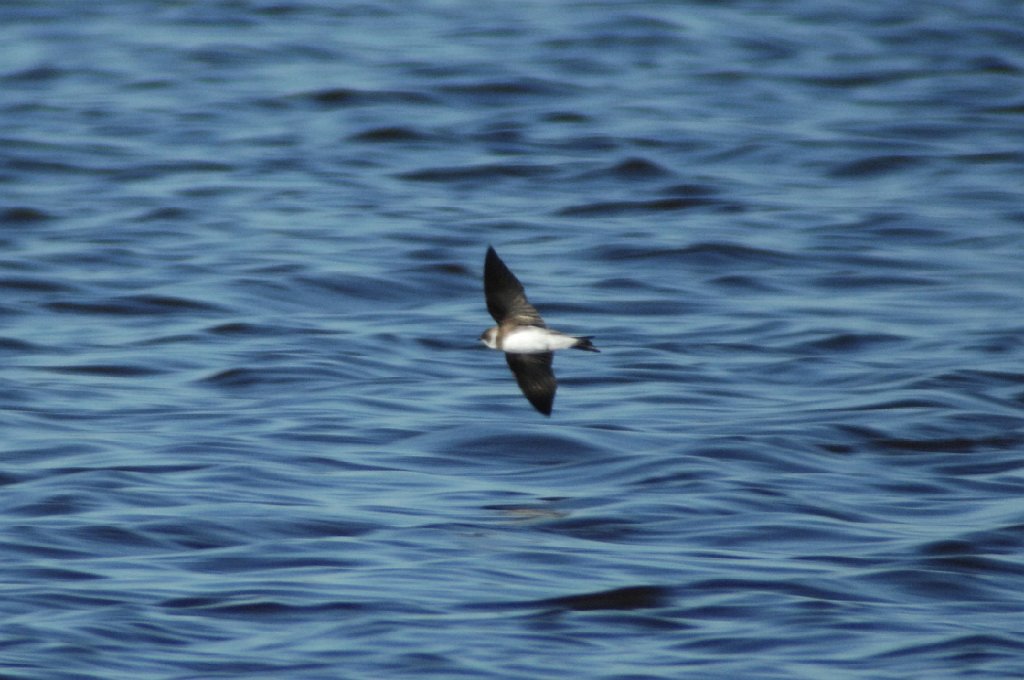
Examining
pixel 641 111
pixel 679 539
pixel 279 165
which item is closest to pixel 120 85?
pixel 279 165

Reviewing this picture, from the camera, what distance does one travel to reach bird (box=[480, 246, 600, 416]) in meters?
7.55

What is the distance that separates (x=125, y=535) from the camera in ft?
24.1

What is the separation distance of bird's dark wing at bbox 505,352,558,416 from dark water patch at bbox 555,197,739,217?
20.2 ft

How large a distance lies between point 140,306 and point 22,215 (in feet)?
9.12

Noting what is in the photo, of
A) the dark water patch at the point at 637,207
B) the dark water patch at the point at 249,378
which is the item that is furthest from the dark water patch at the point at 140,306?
the dark water patch at the point at 637,207

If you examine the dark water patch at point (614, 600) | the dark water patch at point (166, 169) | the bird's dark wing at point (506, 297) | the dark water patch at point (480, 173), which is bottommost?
the dark water patch at point (614, 600)

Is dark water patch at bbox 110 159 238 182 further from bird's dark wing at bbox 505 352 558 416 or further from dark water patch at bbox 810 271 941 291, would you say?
bird's dark wing at bbox 505 352 558 416

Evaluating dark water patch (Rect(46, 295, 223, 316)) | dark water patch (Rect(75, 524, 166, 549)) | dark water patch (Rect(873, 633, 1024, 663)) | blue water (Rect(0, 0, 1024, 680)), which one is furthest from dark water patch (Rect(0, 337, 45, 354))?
dark water patch (Rect(873, 633, 1024, 663))

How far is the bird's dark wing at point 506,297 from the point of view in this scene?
25.2ft

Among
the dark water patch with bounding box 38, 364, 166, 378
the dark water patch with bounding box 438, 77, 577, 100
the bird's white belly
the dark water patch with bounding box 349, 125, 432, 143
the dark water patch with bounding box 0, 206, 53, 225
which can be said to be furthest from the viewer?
the dark water patch with bounding box 438, 77, 577, 100

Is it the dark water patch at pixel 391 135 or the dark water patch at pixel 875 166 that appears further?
the dark water patch at pixel 391 135

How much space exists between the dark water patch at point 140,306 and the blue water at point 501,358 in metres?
0.03

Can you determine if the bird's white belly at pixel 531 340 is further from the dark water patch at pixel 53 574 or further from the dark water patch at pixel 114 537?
the dark water patch at pixel 53 574

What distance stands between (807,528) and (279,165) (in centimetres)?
860
